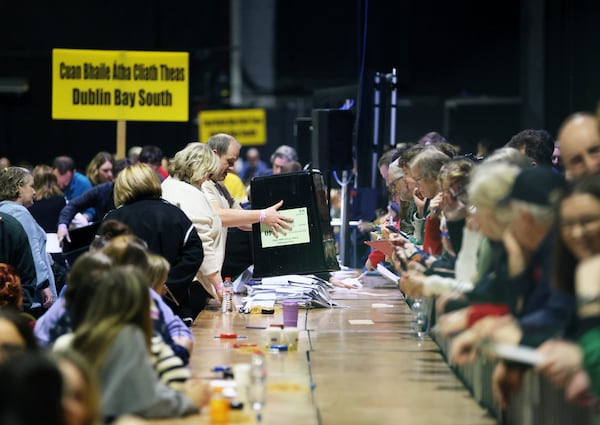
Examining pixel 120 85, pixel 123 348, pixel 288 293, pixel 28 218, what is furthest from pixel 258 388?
pixel 120 85

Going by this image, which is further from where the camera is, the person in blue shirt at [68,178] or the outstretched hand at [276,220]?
the person in blue shirt at [68,178]

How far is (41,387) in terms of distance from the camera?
2.74 m

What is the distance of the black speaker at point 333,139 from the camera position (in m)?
9.95

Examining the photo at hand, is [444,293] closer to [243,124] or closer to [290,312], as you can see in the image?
[290,312]

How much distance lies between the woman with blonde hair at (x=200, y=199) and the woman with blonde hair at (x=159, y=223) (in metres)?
0.48

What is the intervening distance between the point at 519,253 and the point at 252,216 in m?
3.79

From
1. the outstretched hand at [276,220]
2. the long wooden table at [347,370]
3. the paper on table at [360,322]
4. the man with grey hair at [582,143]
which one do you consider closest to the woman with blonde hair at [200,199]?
the long wooden table at [347,370]

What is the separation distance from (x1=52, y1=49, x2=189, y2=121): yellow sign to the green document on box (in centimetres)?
324

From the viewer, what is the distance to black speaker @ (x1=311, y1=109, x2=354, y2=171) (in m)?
9.95

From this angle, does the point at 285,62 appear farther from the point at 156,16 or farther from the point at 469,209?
the point at 469,209

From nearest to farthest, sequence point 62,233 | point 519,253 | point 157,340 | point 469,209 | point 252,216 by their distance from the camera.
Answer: point 519,253, point 157,340, point 469,209, point 252,216, point 62,233

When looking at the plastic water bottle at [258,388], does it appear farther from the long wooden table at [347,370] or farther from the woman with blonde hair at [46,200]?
the woman with blonde hair at [46,200]

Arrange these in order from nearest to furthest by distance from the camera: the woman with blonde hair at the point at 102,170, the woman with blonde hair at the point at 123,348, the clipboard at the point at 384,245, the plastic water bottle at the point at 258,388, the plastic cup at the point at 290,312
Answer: the woman with blonde hair at the point at 123,348, the plastic water bottle at the point at 258,388, the plastic cup at the point at 290,312, the clipboard at the point at 384,245, the woman with blonde hair at the point at 102,170

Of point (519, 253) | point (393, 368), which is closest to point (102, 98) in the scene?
point (393, 368)
